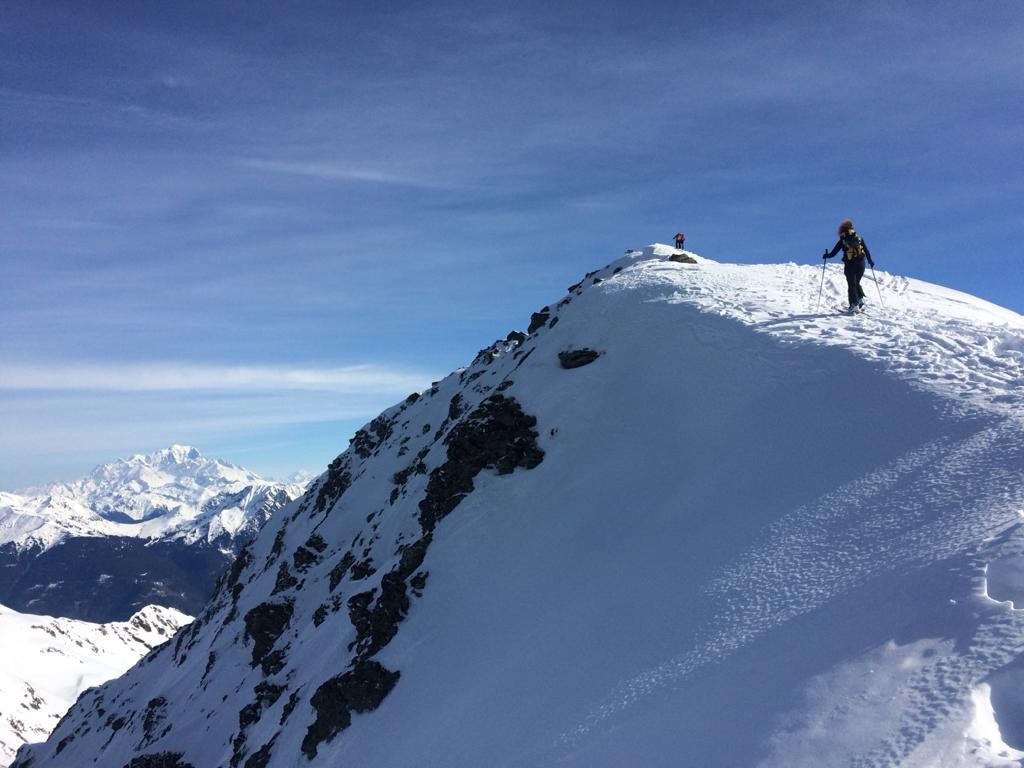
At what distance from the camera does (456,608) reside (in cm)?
2320

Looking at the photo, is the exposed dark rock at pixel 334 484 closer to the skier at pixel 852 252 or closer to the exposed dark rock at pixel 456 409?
the exposed dark rock at pixel 456 409

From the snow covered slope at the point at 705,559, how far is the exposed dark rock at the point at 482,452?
16 cm

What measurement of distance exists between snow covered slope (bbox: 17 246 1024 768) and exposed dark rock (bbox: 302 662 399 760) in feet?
0.35

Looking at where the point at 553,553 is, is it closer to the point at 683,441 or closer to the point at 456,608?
the point at 456,608

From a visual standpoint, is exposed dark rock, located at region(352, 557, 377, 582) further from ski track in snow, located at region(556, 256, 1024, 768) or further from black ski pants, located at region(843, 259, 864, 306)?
black ski pants, located at region(843, 259, 864, 306)

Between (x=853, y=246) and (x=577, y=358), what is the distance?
1454 centimetres

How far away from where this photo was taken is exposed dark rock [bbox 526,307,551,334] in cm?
5222

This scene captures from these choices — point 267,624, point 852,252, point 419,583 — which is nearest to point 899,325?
point 852,252

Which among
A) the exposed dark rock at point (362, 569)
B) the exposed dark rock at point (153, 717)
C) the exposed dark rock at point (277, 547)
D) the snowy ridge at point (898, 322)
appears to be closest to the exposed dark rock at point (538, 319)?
the snowy ridge at point (898, 322)

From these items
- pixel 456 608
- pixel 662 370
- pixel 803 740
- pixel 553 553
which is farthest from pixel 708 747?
pixel 662 370

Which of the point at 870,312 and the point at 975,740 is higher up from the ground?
the point at 870,312

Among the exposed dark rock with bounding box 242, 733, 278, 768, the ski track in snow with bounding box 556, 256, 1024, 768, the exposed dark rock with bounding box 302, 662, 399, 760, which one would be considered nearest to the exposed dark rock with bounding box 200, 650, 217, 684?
the exposed dark rock with bounding box 242, 733, 278, 768

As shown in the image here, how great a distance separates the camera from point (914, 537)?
38.0ft

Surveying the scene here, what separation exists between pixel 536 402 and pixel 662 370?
7.32m
